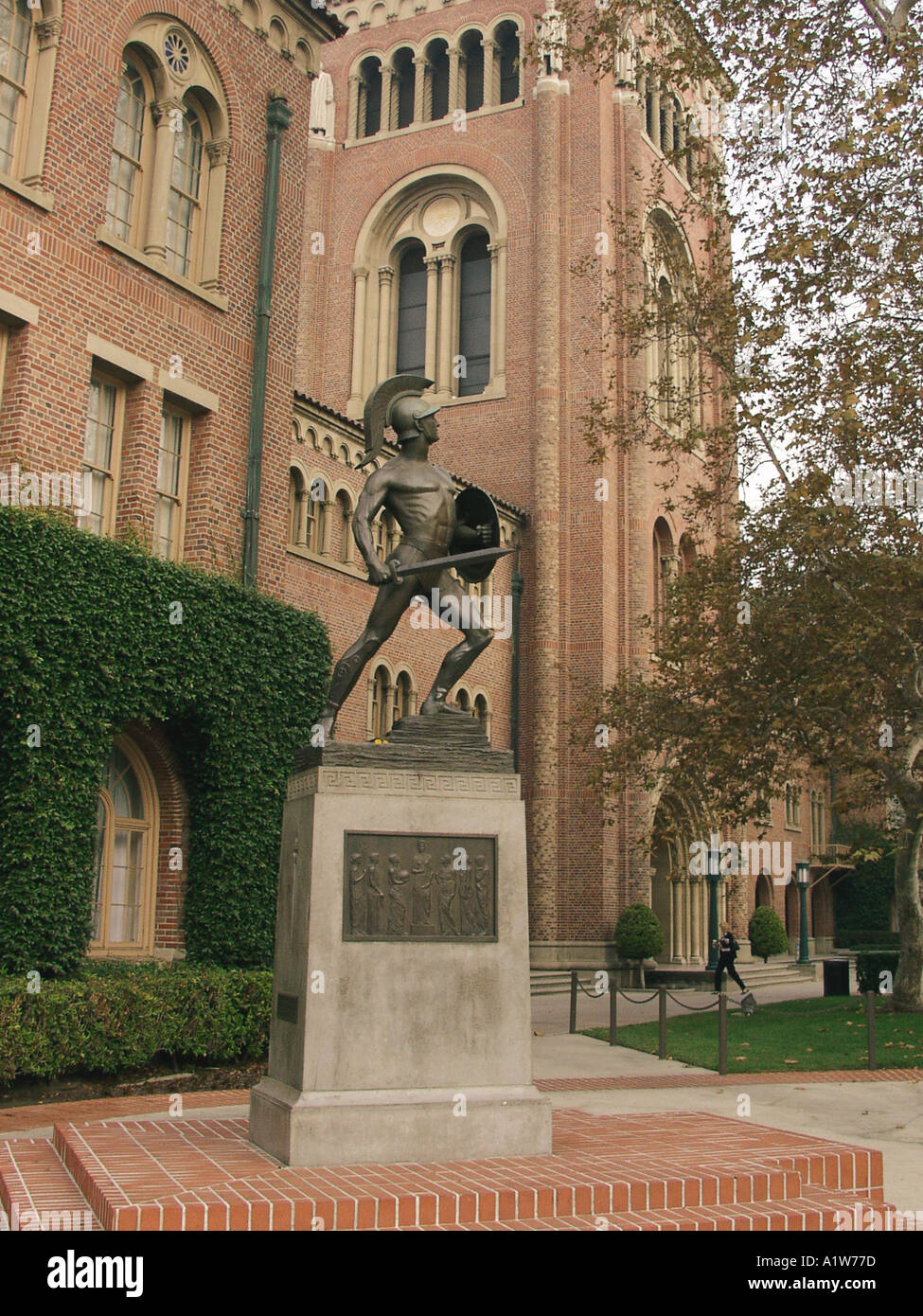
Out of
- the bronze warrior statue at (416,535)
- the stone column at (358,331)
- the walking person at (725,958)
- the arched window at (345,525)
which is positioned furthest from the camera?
the stone column at (358,331)

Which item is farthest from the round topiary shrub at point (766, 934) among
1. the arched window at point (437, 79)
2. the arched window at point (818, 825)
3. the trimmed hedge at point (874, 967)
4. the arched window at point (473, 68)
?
the arched window at point (437, 79)

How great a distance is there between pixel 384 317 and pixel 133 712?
23070mm

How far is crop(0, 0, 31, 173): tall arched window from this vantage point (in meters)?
14.6

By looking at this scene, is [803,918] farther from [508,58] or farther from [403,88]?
[403,88]

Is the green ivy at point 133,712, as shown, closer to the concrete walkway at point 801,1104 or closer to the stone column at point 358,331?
the concrete walkway at point 801,1104

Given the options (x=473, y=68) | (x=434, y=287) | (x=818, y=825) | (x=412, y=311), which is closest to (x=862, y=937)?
(x=818, y=825)

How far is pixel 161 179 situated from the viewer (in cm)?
1677

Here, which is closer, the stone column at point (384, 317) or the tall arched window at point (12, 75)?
the tall arched window at point (12, 75)

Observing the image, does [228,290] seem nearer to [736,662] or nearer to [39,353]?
[39,353]

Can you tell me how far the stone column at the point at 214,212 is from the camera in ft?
57.6

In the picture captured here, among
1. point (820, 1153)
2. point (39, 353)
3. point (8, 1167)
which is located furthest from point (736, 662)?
point (8, 1167)

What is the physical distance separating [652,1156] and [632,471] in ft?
84.1

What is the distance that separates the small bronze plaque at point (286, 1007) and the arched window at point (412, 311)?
28.4 metres

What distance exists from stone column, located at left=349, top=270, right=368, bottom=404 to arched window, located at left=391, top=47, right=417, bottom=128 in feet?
14.8
